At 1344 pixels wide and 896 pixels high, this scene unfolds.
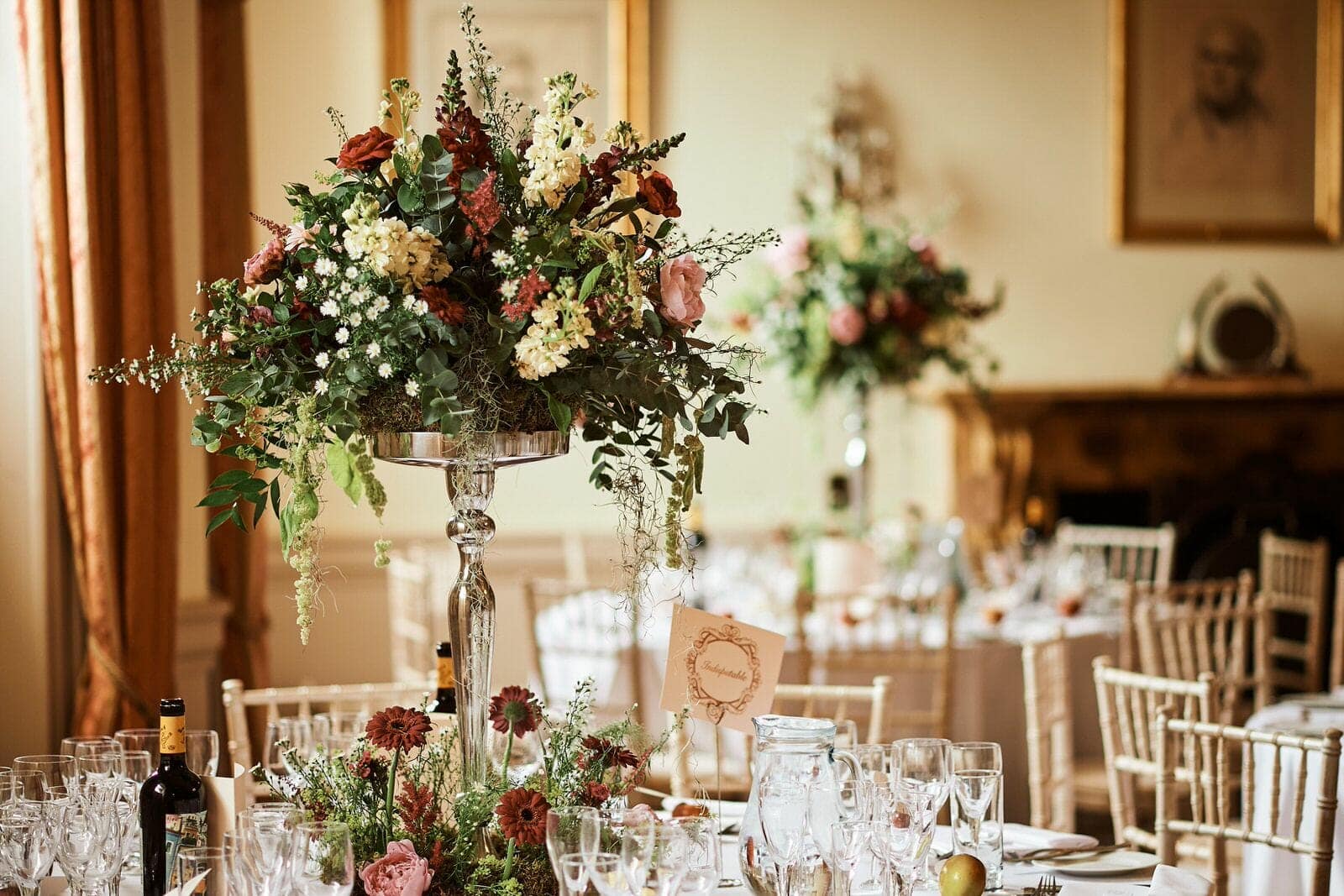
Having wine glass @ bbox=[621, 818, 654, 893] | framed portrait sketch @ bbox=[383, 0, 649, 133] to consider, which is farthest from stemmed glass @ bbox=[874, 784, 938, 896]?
framed portrait sketch @ bbox=[383, 0, 649, 133]

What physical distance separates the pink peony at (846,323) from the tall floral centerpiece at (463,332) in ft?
10.0

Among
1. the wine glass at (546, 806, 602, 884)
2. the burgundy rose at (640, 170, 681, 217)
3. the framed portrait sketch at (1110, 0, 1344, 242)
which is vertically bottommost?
the wine glass at (546, 806, 602, 884)

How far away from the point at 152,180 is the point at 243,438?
176 cm

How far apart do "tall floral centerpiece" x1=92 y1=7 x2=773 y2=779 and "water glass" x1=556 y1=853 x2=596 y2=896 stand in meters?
0.31

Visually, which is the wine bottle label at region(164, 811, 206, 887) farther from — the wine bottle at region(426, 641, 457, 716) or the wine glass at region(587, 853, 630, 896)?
the wine glass at region(587, 853, 630, 896)

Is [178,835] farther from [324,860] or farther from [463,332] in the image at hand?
[463,332]

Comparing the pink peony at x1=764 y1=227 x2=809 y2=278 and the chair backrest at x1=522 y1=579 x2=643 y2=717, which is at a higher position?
the pink peony at x1=764 y1=227 x2=809 y2=278

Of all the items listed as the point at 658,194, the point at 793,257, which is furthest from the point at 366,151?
the point at 793,257

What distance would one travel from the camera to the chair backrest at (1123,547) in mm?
5445

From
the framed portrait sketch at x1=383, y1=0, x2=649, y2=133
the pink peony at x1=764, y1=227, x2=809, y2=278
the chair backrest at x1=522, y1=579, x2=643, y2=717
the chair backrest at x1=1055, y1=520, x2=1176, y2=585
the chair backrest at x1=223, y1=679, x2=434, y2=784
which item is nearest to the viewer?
the chair backrest at x1=223, y1=679, x2=434, y2=784

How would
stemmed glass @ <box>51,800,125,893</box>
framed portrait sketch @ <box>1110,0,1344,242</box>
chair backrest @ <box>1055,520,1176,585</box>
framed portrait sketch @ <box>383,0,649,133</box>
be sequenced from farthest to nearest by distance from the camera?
framed portrait sketch @ <box>1110,0,1344,242</box> → framed portrait sketch @ <box>383,0,649,133</box> → chair backrest @ <box>1055,520,1176,585</box> → stemmed glass @ <box>51,800,125,893</box>

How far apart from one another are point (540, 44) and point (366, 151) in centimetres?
478

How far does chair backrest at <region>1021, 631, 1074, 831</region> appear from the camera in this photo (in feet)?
10.3

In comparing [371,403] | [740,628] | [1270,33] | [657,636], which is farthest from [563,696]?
[1270,33]
